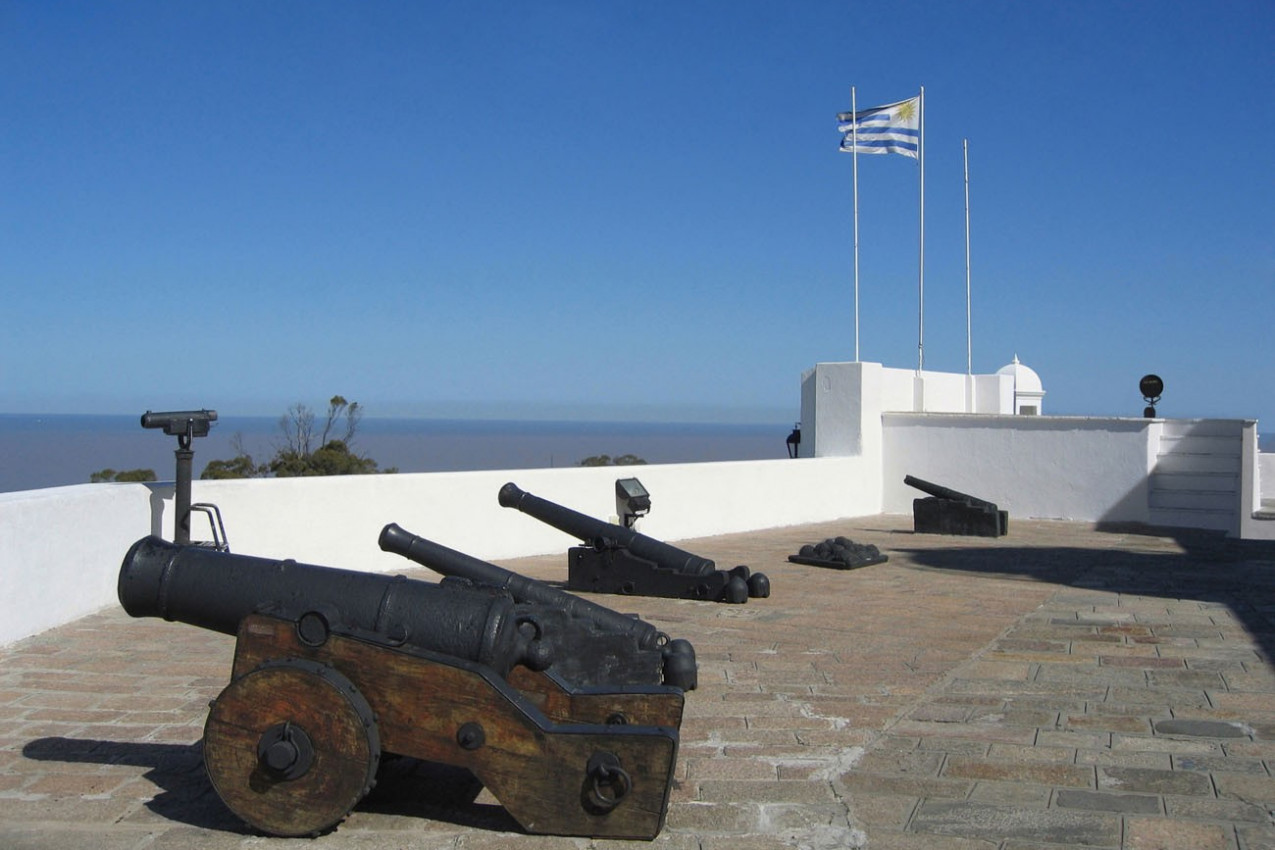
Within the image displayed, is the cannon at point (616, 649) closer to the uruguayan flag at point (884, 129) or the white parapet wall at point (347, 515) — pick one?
the white parapet wall at point (347, 515)

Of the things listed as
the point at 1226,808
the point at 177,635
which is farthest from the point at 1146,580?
the point at 177,635

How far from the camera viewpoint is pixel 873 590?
365 inches

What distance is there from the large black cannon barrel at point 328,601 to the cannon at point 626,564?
4.55 m

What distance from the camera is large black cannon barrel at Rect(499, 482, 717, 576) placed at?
877 centimetres

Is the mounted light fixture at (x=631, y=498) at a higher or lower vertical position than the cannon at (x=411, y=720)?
higher

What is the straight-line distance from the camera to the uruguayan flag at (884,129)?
1972 centimetres

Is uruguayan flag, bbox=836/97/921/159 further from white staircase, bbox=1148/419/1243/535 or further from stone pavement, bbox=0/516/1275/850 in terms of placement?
stone pavement, bbox=0/516/1275/850

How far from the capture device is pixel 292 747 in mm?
3660

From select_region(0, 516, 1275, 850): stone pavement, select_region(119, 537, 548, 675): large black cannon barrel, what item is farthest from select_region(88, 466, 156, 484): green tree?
select_region(119, 537, 548, 675): large black cannon barrel

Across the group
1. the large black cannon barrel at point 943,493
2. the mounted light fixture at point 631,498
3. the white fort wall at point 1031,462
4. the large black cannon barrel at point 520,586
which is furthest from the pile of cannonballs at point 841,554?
the white fort wall at point 1031,462

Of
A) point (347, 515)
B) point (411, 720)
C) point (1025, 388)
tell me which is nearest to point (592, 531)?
point (347, 515)

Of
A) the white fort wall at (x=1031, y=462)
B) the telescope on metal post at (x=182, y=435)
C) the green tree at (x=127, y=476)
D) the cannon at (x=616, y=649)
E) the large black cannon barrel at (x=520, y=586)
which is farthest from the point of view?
the green tree at (x=127, y=476)

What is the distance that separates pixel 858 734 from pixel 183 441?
4778 millimetres

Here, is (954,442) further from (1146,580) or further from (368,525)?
(368,525)
